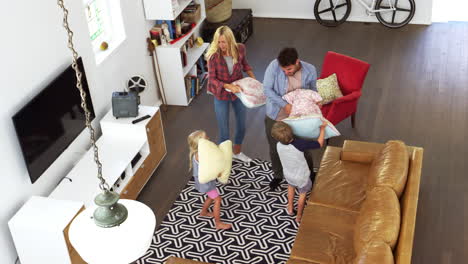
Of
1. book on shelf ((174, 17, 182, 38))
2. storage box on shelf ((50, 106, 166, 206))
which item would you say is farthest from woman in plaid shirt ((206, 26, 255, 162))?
book on shelf ((174, 17, 182, 38))

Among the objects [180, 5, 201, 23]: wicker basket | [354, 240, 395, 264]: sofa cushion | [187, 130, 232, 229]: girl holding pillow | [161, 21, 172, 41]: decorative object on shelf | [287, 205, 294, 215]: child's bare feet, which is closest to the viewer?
[354, 240, 395, 264]: sofa cushion

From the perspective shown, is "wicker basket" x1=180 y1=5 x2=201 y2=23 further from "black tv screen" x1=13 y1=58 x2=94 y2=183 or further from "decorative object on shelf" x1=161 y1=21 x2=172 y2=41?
"black tv screen" x1=13 y1=58 x2=94 y2=183

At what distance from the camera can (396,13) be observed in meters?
9.46

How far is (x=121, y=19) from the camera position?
6.52m

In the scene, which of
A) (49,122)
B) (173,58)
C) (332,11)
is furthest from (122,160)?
(332,11)

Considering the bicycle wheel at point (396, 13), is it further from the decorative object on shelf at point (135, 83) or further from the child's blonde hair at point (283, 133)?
the child's blonde hair at point (283, 133)

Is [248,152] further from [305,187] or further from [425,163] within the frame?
[425,163]

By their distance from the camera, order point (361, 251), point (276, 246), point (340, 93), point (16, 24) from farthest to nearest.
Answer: point (340, 93), point (276, 246), point (16, 24), point (361, 251)

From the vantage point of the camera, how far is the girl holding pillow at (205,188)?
5.14 metres

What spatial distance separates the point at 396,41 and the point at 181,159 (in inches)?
169

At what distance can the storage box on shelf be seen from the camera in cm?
538

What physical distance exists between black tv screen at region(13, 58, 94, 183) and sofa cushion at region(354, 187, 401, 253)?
9.03 ft

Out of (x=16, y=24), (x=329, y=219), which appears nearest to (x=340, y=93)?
(x=329, y=219)

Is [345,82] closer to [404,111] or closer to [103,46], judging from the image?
[404,111]
